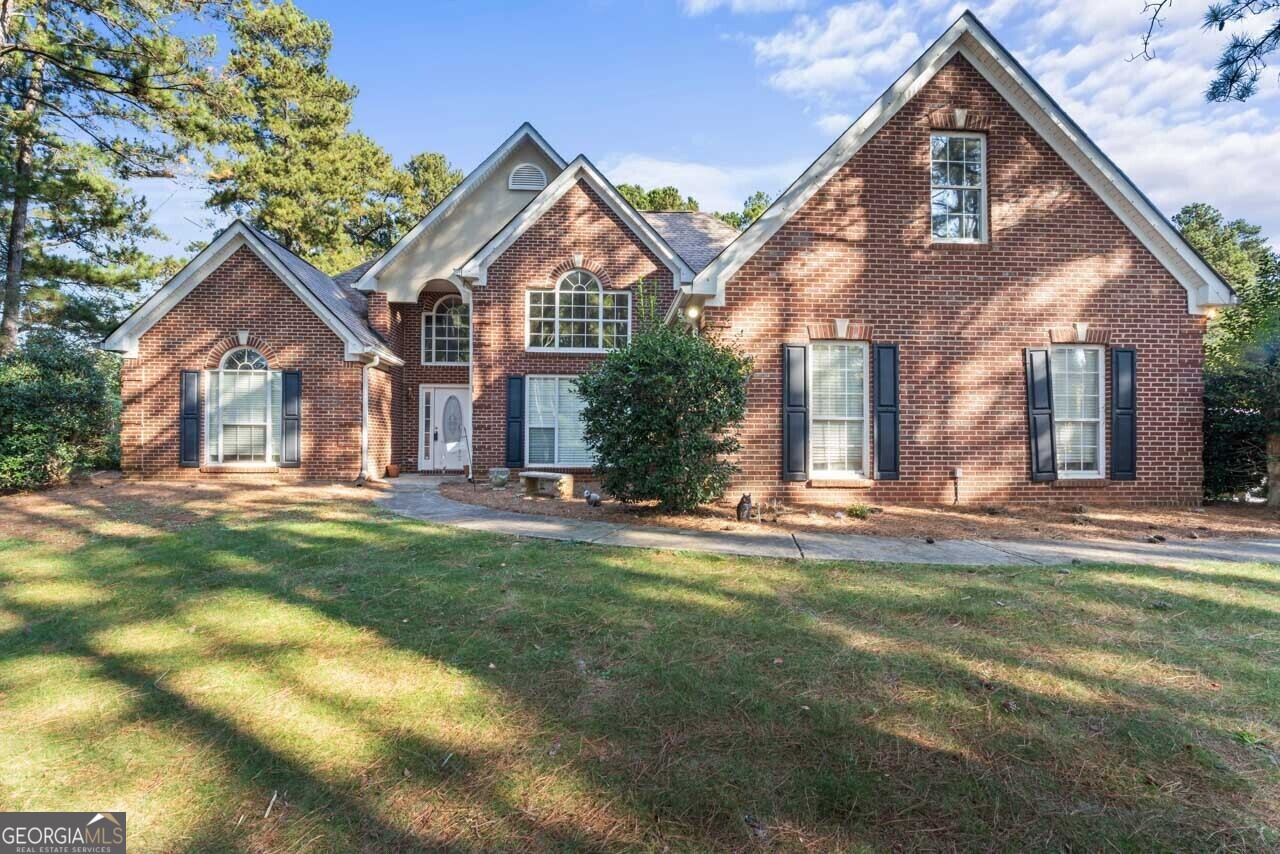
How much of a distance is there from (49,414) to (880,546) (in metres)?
15.2

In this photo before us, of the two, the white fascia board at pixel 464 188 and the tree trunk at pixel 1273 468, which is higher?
the white fascia board at pixel 464 188

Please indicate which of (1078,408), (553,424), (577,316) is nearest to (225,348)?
(553,424)

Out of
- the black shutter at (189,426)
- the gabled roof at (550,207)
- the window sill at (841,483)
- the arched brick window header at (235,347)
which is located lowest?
the window sill at (841,483)

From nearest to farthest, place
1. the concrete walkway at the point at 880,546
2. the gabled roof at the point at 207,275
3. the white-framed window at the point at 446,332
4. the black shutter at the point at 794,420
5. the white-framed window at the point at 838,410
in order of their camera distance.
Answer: the concrete walkway at the point at 880,546, the black shutter at the point at 794,420, the white-framed window at the point at 838,410, the gabled roof at the point at 207,275, the white-framed window at the point at 446,332

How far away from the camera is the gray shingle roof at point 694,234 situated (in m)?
14.7

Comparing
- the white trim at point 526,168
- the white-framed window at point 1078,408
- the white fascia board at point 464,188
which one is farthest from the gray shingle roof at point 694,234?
the white-framed window at point 1078,408

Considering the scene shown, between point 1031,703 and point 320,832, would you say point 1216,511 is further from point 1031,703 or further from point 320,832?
point 320,832

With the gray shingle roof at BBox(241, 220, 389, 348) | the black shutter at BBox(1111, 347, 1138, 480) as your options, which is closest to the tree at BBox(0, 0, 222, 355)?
the gray shingle roof at BBox(241, 220, 389, 348)

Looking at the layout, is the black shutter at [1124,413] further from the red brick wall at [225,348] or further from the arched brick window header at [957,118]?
the red brick wall at [225,348]

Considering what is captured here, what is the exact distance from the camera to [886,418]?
8.98 metres

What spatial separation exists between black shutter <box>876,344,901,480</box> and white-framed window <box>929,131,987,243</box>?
7.72 ft

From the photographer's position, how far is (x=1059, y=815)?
2174 millimetres

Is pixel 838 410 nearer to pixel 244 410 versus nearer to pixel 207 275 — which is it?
pixel 244 410

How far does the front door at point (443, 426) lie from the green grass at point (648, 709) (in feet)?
36.2
